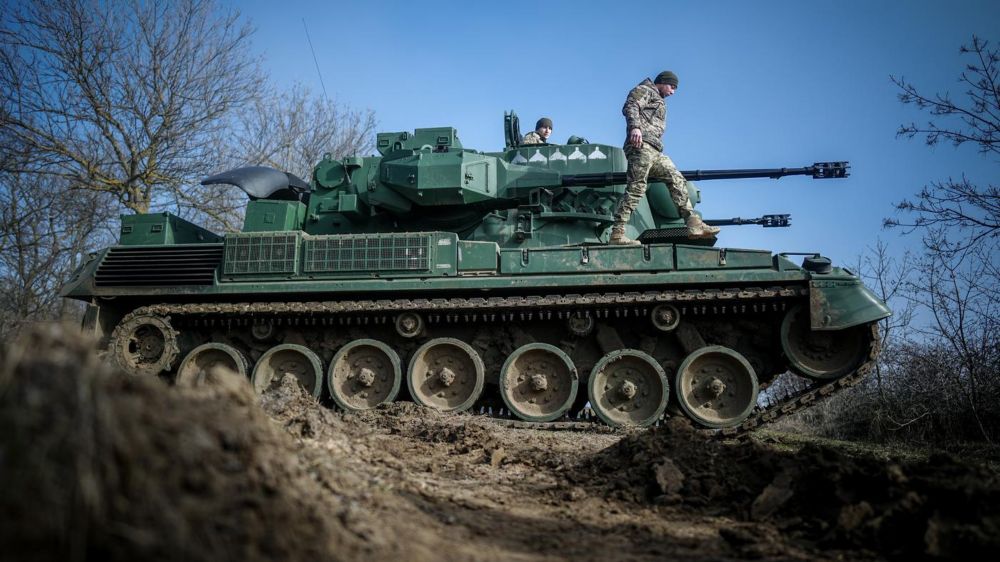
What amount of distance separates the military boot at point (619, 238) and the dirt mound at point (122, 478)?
24.6 ft

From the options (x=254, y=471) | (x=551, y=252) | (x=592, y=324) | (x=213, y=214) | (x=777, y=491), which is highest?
(x=213, y=214)

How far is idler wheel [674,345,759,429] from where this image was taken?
33.7ft

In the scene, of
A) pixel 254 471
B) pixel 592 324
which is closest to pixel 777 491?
pixel 254 471

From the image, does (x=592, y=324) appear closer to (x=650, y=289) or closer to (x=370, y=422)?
(x=650, y=289)

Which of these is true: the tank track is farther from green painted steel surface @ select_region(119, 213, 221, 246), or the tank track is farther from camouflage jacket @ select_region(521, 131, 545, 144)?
camouflage jacket @ select_region(521, 131, 545, 144)

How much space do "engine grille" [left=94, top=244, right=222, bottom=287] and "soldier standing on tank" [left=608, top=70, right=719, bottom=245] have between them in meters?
5.80

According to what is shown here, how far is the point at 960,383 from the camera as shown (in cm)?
1119

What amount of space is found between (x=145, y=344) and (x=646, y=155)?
7.71 meters

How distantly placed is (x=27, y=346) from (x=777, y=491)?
4696 mm

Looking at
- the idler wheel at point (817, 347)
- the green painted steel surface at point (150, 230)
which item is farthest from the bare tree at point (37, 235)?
the idler wheel at point (817, 347)

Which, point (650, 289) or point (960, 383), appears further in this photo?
point (960, 383)

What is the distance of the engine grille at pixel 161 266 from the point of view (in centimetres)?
1084

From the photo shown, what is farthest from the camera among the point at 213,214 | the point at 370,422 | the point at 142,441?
the point at 213,214

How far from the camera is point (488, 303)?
10.3 m
